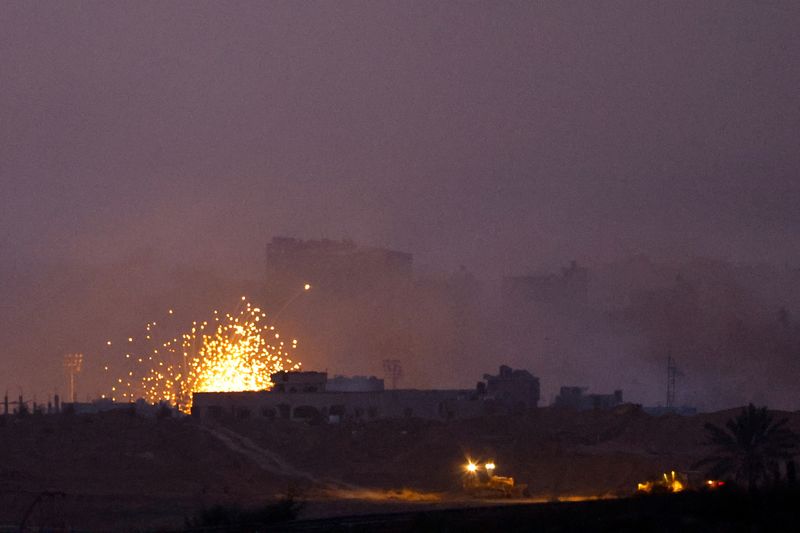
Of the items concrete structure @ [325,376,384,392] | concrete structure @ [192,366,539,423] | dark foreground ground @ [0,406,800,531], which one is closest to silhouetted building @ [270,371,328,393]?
concrete structure @ [192,366,539,423]

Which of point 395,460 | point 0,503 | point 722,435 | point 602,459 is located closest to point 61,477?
point 0,503

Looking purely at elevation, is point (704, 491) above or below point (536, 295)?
below

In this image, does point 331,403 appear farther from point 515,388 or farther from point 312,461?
point 515,388

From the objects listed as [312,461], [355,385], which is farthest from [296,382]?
[312,461]

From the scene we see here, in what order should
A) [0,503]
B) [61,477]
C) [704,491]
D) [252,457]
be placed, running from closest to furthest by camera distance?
[704,491], [0,503], [61,477], [252,457]

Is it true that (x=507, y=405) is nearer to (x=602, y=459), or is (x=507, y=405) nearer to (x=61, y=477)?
(x=602, y=459)

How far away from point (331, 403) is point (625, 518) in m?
65.8

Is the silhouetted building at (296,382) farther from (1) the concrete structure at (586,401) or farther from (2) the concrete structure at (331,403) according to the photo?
(1) the concrete structure at (586,401)

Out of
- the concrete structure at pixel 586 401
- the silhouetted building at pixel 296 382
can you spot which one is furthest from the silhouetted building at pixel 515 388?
the silhouetted building at pixel 296 382

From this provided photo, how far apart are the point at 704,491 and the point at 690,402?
346 ft

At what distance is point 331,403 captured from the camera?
95.8m

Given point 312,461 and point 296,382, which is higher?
point 296,382

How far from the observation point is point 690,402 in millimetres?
138000

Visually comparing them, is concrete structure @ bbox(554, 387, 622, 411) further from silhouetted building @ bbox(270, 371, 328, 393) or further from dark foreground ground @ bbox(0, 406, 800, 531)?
dark foreground ground @ bbox(0, 406, 800, 531)
